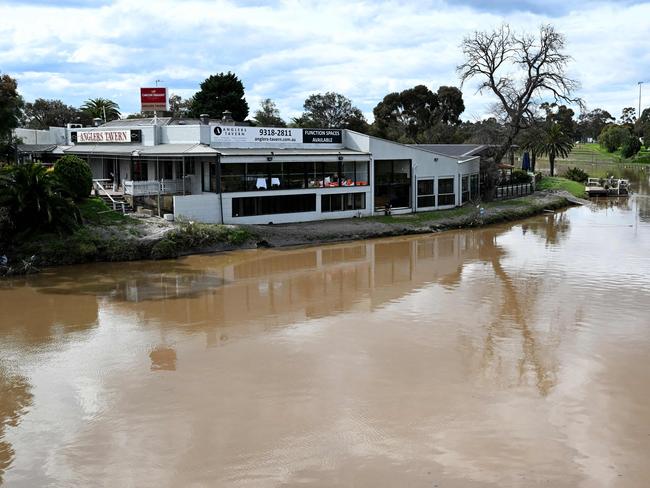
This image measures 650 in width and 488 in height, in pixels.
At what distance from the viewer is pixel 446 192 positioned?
4522 centimetres

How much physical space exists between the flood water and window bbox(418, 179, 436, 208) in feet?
51.1

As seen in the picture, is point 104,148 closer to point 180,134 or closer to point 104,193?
point 180,134

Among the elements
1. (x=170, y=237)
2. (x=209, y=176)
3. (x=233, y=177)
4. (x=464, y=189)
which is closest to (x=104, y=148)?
(x=209, y=176)

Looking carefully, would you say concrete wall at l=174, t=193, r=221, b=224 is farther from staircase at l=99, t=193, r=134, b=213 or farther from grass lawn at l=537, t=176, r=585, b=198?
grass lawn at l=537, t=176, r=585, b=198

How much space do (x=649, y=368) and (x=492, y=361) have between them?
368 centimetres

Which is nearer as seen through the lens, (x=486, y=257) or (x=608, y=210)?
(x=486, y=257)

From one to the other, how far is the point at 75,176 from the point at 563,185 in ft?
151

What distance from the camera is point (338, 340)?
18484 mm

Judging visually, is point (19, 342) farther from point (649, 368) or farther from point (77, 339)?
point (649, 368)

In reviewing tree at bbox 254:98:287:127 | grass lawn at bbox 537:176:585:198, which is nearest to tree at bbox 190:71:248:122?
tree at bbox 254:98:287:127

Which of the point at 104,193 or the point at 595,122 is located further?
the point at 595,122

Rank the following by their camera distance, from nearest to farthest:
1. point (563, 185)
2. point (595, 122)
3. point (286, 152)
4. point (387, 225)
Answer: point (286, 152) < point (387, 225) < point (563, 185) < point (595, 122)

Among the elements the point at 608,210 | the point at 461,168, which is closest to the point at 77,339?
the point at 461,168

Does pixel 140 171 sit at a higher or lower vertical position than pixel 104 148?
lower
